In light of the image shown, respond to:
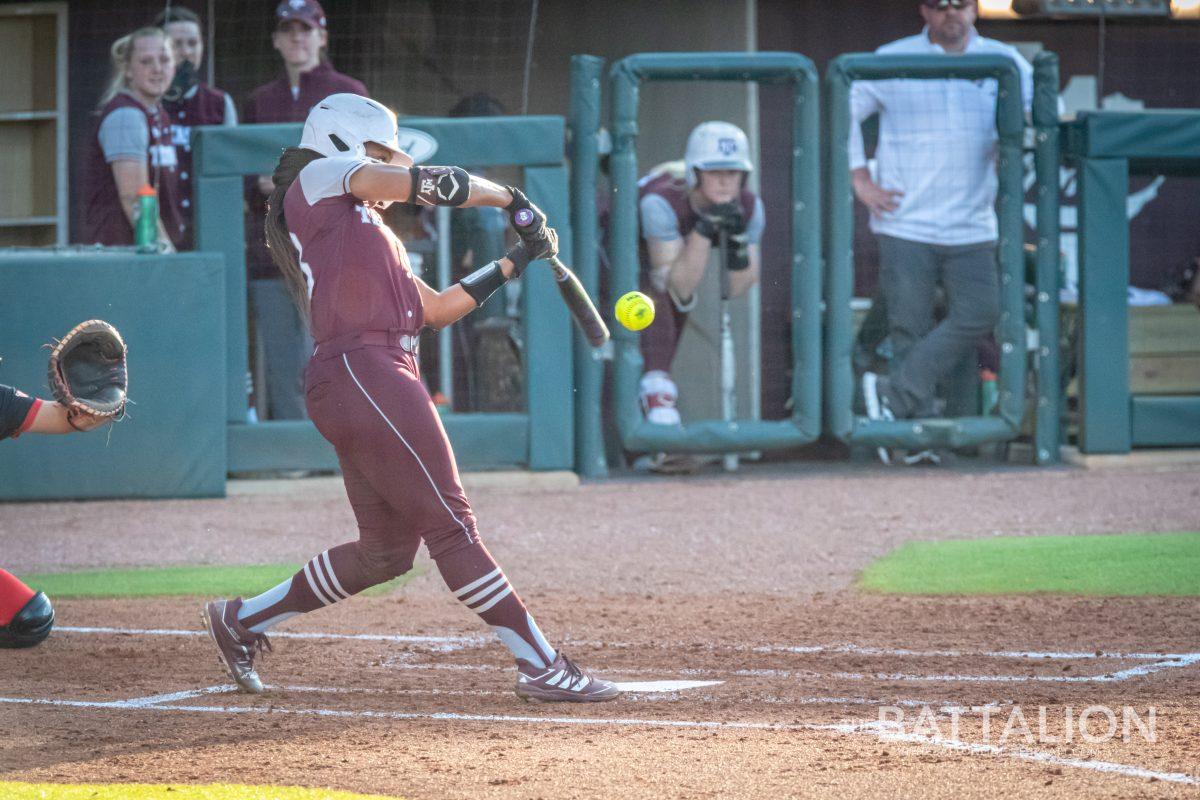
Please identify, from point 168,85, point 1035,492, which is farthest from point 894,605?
point 168,85

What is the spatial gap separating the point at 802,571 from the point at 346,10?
20.8 ft

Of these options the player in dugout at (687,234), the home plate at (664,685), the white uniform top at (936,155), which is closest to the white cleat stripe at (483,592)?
the home plate at (664,685)

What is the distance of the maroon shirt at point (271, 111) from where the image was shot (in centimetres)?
959

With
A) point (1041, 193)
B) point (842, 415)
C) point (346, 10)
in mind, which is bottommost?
point (842, 415)

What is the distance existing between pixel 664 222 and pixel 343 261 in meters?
5.52

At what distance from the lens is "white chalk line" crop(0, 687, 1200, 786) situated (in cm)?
372

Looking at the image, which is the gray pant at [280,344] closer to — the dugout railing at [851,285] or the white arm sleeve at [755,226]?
the white arm sleeve at [755,226]

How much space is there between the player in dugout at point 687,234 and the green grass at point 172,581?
2.97 metres

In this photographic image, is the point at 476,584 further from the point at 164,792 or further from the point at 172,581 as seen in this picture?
the point at 172,581

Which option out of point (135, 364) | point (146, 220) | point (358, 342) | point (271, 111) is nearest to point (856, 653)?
point (358, 342)

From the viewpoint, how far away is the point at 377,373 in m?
4.51

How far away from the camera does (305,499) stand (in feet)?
30.7

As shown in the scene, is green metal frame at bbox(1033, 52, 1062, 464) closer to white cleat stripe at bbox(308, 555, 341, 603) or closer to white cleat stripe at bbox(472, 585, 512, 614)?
white cleat stripe at bbox(472, 585, 512, 614)

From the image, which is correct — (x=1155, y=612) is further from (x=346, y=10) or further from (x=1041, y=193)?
(x=346, y=10)
